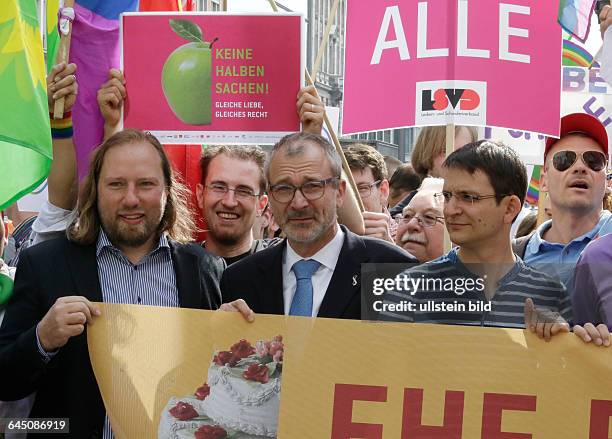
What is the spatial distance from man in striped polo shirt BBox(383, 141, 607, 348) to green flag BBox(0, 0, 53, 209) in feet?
4.57

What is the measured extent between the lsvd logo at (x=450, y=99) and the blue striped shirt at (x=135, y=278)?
169cm

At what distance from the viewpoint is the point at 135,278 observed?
4.02 meters

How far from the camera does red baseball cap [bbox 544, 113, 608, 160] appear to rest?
4.87m

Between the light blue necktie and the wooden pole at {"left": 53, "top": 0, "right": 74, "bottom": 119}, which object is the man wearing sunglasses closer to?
the light blue necktie

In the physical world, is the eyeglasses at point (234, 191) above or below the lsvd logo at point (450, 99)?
below

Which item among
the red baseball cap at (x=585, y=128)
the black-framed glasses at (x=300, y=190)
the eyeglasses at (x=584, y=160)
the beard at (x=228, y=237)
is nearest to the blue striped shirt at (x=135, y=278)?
the black-framed glasses at (x=300, y=190)

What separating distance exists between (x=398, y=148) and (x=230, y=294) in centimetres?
5300

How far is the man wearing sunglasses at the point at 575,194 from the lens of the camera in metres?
4.86

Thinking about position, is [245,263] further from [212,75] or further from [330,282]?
[212,75]

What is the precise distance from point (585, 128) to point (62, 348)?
2.50 m

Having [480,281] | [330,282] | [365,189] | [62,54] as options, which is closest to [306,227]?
[330,282]

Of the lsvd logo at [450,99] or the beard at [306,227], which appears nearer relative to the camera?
the beard at [306,227]

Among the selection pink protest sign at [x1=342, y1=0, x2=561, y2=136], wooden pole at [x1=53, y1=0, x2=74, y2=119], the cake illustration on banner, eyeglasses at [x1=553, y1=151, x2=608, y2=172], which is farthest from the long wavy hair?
eyeglasses at [x1=553, y1=151, x2=608, y2=172]

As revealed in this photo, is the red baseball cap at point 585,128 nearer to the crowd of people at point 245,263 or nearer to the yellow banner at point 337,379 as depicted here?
the crowd of people at point 245,263
